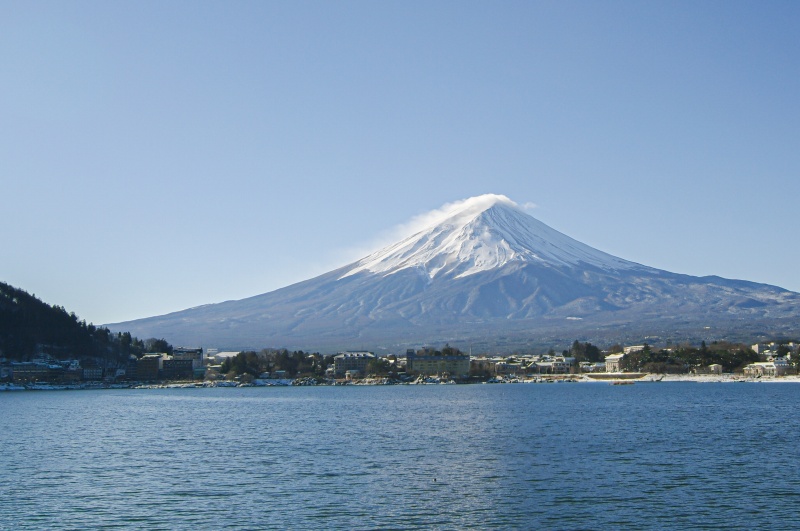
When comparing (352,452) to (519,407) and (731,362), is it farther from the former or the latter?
(731,362)

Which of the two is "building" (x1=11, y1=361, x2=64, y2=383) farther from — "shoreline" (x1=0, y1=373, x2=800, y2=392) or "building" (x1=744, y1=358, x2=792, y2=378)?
"building" (x1=744, y1=358, x2=792, y2=378)

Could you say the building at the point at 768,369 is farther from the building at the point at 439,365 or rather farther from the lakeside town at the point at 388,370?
the building at the point at 439,365

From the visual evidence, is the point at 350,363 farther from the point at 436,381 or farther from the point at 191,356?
the point at 191,356

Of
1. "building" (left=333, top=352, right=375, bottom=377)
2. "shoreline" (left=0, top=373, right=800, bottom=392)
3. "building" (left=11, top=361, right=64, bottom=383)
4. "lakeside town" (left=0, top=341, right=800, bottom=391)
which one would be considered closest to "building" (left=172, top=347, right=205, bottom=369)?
"lakeside town" (left=0, top=341, right=800, bottom=391)

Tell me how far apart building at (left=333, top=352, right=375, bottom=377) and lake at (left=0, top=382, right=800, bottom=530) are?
6072cm

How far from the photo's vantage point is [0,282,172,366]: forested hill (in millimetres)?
96438

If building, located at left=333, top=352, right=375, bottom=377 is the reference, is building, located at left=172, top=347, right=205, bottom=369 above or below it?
above

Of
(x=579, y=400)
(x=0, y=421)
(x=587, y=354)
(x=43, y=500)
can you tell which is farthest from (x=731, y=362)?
(x=43, y=500)

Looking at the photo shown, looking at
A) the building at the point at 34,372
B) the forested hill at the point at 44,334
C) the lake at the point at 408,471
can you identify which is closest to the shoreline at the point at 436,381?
the building at the point at 34,372

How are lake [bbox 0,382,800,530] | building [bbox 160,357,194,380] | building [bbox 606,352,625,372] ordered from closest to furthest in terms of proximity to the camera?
lake [bbox 0,382,800,530]
building [bbox 606,352,625,372]
building [bbox 160,357,194,380]

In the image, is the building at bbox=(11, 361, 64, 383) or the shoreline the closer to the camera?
the shoreline

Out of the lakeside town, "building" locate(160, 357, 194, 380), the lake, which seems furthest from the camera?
"building" locate(160, 357, 194, 380)

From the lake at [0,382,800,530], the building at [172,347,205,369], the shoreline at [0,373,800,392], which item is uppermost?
the building at [172,347,205,369]

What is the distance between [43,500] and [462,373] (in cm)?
8514
